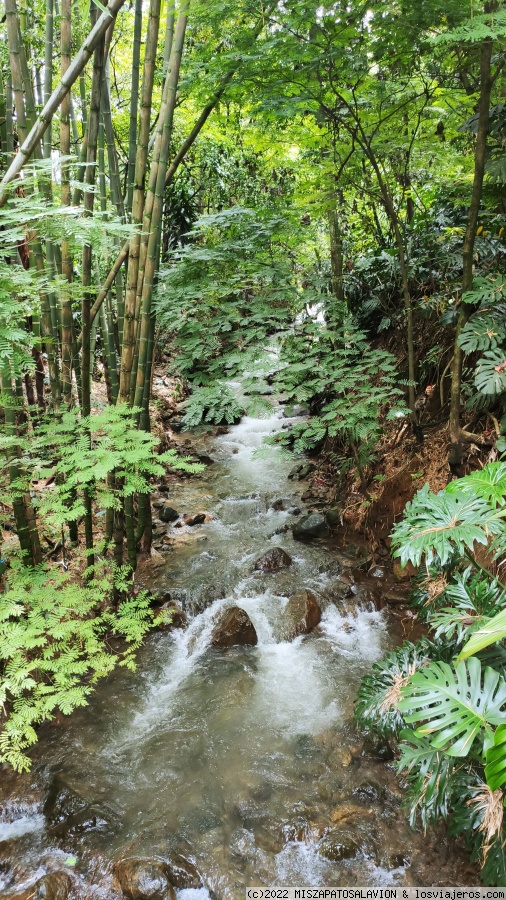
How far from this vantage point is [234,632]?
347cm

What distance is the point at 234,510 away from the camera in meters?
5.30

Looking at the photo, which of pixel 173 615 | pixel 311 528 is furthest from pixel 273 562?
pixel 173 615

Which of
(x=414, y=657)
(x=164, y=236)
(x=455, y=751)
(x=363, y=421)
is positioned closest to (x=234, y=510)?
(x=363, y=421)

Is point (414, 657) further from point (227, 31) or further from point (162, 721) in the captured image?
point (227, 31)

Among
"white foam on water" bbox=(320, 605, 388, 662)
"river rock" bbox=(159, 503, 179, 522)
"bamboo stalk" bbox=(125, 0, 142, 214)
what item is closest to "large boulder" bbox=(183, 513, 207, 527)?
"river rock" bbox=(159, 503, 179, 522)

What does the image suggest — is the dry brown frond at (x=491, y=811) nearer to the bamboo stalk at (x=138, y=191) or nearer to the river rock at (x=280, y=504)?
the bamboo stalk at (x=138, y=191)

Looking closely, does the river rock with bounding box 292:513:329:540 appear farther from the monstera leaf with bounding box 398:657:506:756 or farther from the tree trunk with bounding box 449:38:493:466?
the monstera leaf with bounding box 398:657:506:756

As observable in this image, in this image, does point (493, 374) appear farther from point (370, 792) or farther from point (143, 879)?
point (143, 879)

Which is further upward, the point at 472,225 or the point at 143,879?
the point at 472,225

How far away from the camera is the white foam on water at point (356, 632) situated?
3.35 metres

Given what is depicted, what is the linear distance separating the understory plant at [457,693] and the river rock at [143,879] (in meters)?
1.01

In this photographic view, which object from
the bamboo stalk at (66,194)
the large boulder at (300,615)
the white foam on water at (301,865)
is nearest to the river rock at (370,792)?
the white foam on water at (301,865)

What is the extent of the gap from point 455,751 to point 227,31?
15.0 feet

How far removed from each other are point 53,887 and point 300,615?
2081mm
